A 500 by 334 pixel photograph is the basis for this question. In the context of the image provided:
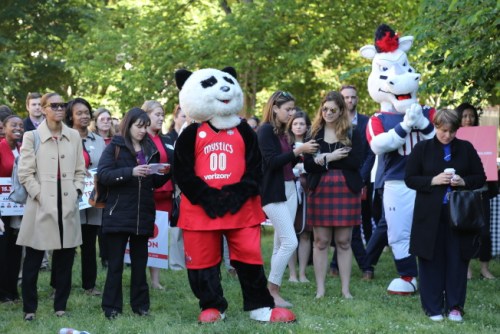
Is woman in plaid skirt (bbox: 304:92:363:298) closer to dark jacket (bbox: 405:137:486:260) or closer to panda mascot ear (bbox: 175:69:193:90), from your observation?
dark jacket (bbox: 405:137:486:260)

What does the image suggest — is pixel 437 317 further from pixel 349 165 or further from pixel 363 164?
pixel 363 164

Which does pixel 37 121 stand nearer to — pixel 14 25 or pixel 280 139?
pixel 280 139

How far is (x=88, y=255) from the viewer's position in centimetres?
904

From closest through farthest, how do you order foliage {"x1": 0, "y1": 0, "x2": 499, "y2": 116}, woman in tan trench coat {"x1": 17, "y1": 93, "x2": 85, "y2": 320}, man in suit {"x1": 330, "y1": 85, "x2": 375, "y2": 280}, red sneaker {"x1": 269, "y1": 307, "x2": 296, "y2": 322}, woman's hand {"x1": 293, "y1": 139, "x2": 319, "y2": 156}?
red sneaker {"x1": 269, "y1": 307, "x2": 296, "y2": 322}
woman in tan trench coat {"x1": 17, "y1": 93, "x2": 85, "y2": 320}
woman's hand {"x1": 293, "y1": 139, "x2": 319, "y2": 156}
man in suit {"x1": 330, "y1": 85, "x2": 375, "y2": 280}
foliage {"x1": 0, "y1": 0, "x2": 499, "y2": 116}

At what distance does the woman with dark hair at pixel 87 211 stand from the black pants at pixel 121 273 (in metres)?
0.95

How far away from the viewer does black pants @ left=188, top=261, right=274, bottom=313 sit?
7.49 m

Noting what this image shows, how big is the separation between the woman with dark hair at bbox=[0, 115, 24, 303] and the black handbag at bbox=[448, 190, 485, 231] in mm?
4365

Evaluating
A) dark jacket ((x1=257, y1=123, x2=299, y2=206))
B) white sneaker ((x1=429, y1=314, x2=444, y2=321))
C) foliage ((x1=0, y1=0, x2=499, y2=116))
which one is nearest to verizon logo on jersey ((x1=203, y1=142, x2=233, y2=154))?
dark jacket ((x1=257, y1=123, x2=299, y2=206))

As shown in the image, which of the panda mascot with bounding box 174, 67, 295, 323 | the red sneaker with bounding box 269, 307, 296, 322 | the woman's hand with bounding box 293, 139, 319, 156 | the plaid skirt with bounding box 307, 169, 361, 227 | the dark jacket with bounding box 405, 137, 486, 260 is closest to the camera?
the panda mascot with bounding box 174, 67, 295, 323

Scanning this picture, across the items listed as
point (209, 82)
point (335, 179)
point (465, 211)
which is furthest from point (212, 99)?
point (465, 211)

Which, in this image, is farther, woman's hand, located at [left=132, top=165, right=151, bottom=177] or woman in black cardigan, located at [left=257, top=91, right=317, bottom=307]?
woman in black cardigan, located at [left=257, top=91, right=317, bottom=307]

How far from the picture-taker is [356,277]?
10.4m

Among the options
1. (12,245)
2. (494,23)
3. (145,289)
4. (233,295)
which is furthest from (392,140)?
(12,245)

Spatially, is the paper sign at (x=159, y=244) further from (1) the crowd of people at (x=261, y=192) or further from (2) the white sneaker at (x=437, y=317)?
(2) the white sneaker at (x=437, y=317)
